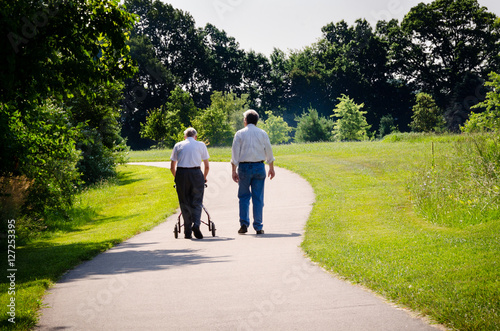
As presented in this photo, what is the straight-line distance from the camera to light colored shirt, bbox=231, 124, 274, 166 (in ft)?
32.7

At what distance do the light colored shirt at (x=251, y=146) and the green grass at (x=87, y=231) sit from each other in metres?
3.09

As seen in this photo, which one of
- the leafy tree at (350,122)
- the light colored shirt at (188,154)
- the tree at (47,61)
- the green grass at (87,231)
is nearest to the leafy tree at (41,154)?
the tree at (47,61)

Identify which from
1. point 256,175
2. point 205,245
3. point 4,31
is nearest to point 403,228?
point 256,175

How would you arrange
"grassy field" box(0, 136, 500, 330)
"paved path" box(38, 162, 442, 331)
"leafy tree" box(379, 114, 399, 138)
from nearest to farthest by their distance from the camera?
"paved path" box(38, 162, 442, 331) < "grassy field" box(0, 136, 500, 330) < "leafy tree" box(379, 114, 399, 138)

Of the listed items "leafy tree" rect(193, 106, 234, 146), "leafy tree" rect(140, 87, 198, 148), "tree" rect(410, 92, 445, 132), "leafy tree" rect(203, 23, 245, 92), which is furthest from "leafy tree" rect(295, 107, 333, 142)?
"leafy tree" rect(203, 23, 245, 92)

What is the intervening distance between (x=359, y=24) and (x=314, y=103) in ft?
45.9

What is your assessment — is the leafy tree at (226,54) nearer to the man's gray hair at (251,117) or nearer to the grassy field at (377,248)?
the grassy field at (377,248)

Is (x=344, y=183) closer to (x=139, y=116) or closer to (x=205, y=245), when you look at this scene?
(x=205, y=245)

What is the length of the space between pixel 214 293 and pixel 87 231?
8707 millimetres

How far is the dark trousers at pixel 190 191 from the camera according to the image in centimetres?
1027

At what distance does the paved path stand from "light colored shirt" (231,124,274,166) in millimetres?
1492

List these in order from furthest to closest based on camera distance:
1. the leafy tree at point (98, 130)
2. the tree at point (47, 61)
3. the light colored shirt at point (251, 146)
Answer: the leafy tree at point (98, 130)
the light colored shirt at point (251, 146)
the tree at point (47, 61)

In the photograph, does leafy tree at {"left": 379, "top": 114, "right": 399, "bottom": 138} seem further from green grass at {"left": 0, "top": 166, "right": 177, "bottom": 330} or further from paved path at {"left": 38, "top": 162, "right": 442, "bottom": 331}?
paved path at {"left": 38, "top": 162, "right": 442, "bottom": 331}

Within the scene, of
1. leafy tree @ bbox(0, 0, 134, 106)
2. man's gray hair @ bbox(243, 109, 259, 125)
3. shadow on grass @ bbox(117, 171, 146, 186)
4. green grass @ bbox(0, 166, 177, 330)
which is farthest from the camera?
shadow on grass @ bbox(117, 171, 146, 186)
